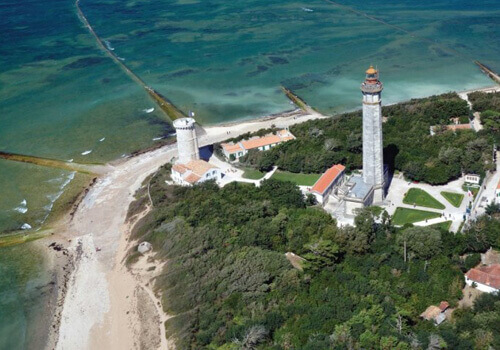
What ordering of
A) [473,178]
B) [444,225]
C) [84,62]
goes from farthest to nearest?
[84,62] < [473,178] < [444,225]

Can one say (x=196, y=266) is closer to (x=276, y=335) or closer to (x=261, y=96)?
(x=276, y=335)

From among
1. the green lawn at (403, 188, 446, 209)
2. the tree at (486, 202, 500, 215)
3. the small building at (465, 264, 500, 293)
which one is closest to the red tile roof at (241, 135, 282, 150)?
the green lawn at (403, 188, 446, 209)

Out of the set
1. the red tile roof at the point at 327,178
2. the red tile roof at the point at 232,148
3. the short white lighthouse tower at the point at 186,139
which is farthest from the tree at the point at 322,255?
the red tile roof at the point at 232,148

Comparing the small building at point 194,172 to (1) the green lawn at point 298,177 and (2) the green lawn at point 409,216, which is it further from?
(2) the green lawn at point 409,216

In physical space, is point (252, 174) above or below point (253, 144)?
below

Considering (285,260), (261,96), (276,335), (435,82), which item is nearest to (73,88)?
(261,96)

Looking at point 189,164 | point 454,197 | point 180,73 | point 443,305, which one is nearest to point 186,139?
point 189,164

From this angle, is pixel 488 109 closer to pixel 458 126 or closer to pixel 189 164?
pixel 458 126

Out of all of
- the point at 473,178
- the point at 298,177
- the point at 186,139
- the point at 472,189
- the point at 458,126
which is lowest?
the point at 298,177
